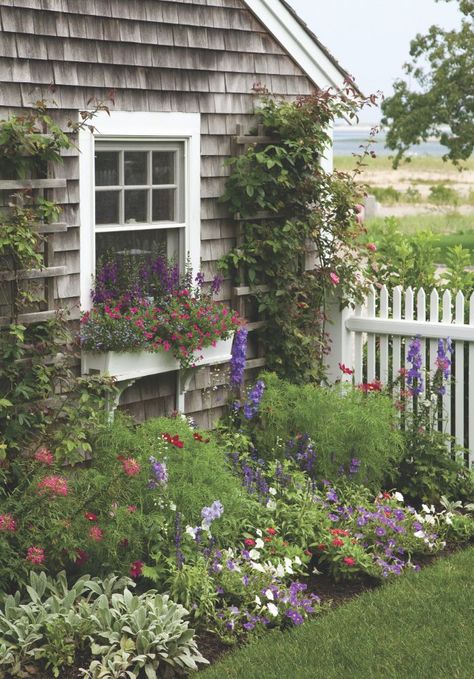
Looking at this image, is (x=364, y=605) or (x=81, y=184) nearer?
(x=364, y=605)

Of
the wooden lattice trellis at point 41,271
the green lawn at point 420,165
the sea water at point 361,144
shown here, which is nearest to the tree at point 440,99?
the sea water at point 361,144

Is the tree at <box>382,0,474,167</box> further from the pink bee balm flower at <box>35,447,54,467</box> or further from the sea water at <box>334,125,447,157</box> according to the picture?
the pink bee balm flower at <box>35,447,54,467</box>

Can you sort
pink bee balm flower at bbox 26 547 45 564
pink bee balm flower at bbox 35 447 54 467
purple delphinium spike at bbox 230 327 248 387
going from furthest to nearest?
purple delphinium spike at bbox 230 327 248 387 < pink bee balm flower at bbox 35 447 54 467 < pink bee balm flower at bbox 26 547 45 564

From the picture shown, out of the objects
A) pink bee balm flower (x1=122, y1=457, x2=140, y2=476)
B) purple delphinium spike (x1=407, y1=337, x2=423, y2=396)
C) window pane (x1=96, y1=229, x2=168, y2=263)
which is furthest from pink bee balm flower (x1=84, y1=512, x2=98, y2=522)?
purple delphinium spike (x1=407, y1=337, x2=423, y2=396)

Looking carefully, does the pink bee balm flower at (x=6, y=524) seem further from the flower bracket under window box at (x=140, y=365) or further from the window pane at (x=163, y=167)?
the window pane at (x=163, y=167)

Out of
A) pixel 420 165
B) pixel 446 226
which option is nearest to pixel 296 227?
pixel 446 226

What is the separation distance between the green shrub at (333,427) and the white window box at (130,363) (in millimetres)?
694

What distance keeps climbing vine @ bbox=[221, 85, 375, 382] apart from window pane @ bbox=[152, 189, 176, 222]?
1.45 feet

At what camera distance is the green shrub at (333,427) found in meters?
7.20

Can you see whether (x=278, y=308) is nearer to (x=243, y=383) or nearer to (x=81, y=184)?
(x=243, y=383)

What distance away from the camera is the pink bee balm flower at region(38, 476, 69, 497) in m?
5.39

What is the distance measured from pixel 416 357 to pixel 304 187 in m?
1.50

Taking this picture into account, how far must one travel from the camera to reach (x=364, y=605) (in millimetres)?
5797

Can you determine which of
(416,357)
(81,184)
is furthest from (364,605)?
(81,184)
